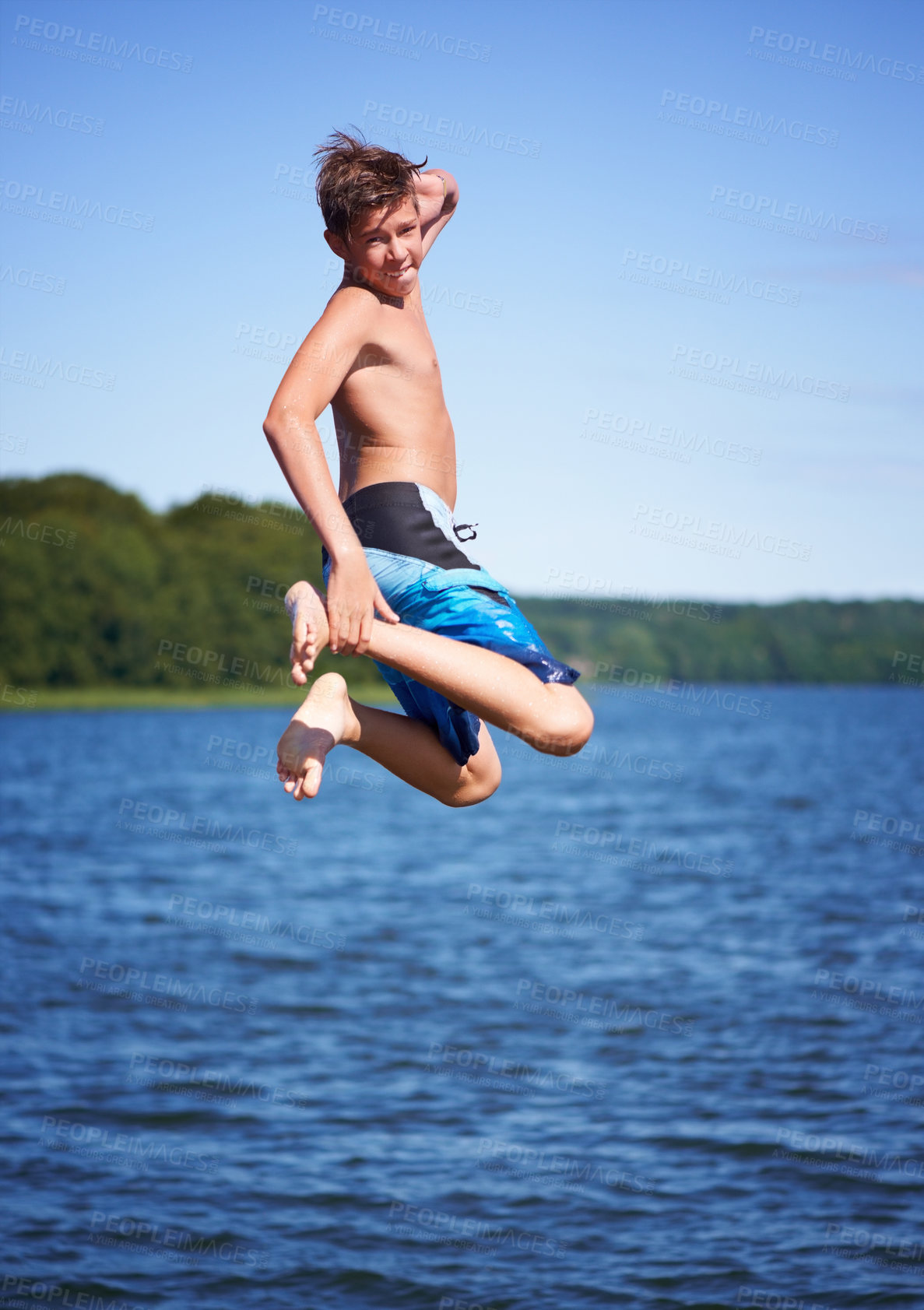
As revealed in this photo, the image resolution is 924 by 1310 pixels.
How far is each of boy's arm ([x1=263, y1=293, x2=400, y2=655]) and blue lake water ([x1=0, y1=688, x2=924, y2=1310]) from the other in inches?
736

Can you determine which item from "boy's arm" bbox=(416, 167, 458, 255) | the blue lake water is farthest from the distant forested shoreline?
"boy's arm" bbox=(416, 167, 458, 255)

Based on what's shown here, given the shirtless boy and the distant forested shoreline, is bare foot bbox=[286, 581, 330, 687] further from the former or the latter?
the distant forested shoreline

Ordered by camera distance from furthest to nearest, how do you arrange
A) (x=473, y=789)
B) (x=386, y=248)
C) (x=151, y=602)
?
(x=151, y=602) < (x=473, y=789) < (x=386, y=248)

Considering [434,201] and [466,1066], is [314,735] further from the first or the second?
[466,1066]

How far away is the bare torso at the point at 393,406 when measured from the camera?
420 cm

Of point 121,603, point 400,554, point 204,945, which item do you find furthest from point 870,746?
point 400,554

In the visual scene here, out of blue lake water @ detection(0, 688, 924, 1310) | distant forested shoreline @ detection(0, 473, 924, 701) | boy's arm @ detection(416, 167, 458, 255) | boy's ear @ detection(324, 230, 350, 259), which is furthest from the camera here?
distant forested shoreline @ detection(0, 473, 924, 701)

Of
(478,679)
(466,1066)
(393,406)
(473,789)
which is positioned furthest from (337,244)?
(466,1066)

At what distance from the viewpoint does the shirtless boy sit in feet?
12.9

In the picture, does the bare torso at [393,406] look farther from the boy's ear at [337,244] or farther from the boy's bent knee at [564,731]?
the boy's bent knee at [564,731]

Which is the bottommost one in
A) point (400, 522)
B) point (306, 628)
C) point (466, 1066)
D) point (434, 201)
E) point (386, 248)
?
point (466, 1066)

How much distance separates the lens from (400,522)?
430 centimetres

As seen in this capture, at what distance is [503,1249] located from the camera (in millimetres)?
22047

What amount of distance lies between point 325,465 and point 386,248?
787mm
